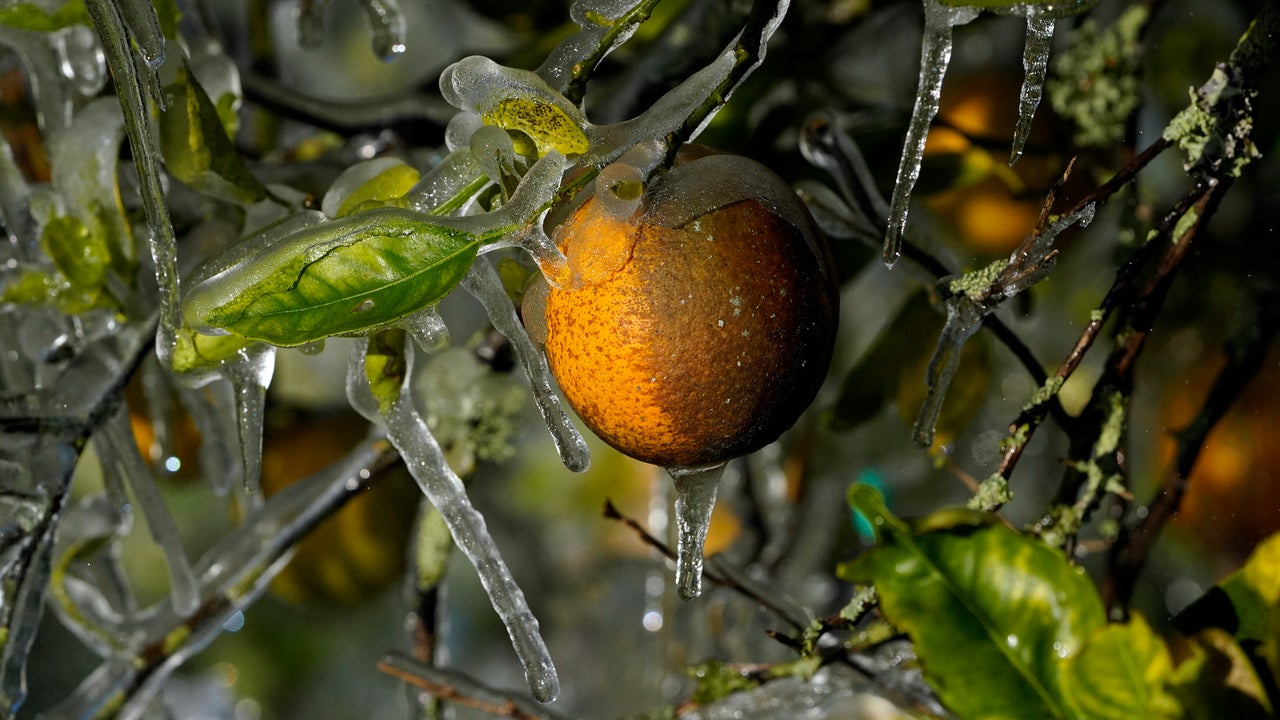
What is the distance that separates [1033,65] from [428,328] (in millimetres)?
227

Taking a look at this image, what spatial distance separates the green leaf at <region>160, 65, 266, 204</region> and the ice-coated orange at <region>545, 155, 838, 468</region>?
0.61 feet

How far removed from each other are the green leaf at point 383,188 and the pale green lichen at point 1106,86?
417mm

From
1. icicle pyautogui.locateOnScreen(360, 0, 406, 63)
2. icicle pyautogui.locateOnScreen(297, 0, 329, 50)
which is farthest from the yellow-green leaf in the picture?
icicle pyautogui.locateOnScreen(297, 0, 329, 50)

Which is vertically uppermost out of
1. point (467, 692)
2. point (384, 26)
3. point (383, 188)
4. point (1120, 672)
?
point (384, 26)

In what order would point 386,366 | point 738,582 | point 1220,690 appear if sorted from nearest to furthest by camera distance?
1. point 1220,690
2. point 386,366
3. point 738,582

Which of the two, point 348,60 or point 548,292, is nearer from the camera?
point 548,292

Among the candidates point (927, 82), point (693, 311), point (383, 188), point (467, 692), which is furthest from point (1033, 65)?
point (467, 692)

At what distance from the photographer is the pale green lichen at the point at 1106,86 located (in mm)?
A: 619

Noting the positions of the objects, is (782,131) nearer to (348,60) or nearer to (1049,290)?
(1049,290)

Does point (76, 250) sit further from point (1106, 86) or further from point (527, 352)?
point (1106, 86)

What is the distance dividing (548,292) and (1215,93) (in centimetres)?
29

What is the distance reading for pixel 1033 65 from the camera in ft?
1.13

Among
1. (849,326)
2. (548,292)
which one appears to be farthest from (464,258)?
(849,326)

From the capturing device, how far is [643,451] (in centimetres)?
37
